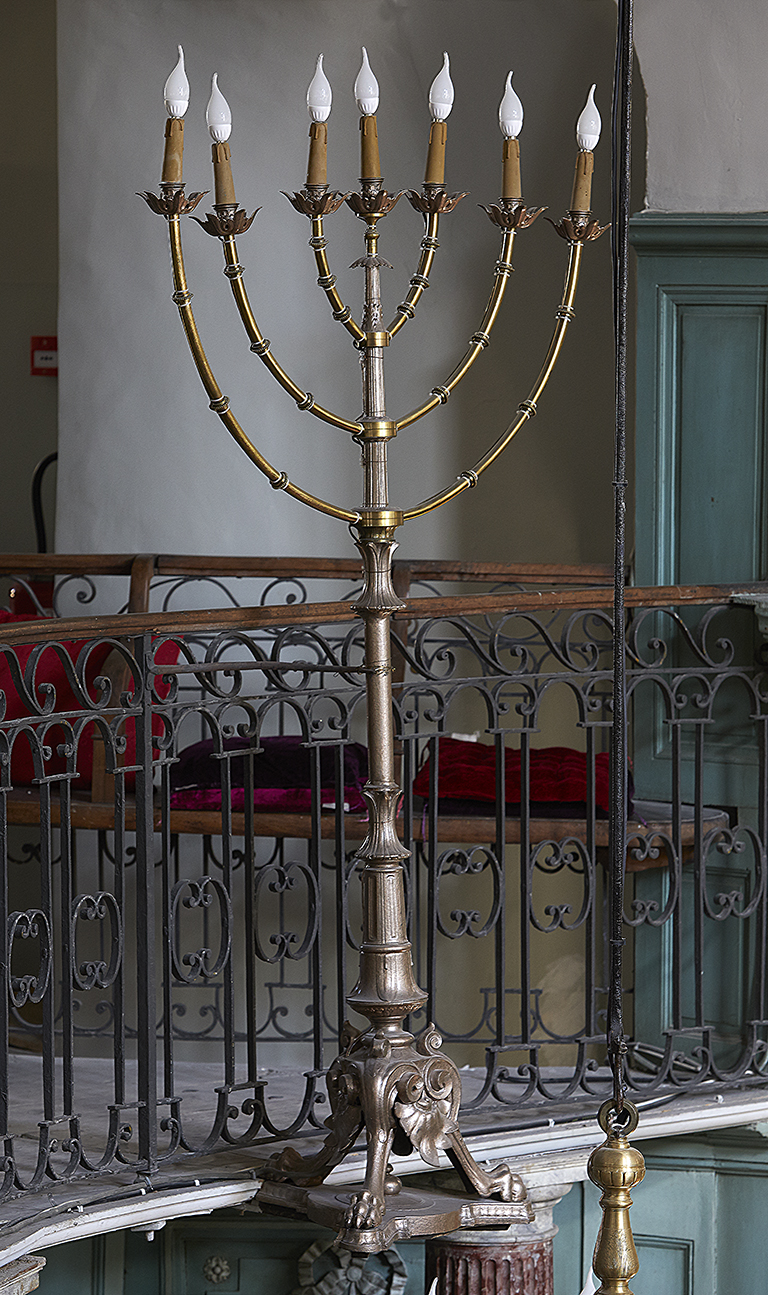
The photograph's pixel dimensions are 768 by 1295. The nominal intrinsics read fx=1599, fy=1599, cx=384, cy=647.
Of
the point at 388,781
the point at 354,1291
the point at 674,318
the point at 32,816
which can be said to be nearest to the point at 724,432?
the point at 674,318

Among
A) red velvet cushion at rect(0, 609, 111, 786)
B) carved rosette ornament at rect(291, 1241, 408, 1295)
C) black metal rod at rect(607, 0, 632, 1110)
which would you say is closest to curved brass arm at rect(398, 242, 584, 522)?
black metal rod at rect(607, 0, 632, 1110)

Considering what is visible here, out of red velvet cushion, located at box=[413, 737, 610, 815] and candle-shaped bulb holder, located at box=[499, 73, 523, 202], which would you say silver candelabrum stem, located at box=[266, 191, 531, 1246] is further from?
red velvet cushion, located at box=[413, 737, 610, 815]

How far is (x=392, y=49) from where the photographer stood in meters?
5.45

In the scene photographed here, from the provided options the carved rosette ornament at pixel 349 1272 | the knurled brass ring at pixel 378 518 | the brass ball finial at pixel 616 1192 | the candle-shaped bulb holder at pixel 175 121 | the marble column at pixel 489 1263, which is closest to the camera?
the brass ball finial at pixel 616 1192

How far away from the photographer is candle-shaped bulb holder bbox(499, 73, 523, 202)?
99.9 inches

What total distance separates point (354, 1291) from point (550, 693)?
2.28 m

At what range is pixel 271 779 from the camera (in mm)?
4312

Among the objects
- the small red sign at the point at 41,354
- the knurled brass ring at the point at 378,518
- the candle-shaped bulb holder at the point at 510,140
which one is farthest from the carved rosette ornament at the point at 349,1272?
the small red sign at the point at 41,354

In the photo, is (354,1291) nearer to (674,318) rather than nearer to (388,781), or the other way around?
(388,781)

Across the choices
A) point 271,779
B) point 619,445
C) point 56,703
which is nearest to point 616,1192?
point 619,445

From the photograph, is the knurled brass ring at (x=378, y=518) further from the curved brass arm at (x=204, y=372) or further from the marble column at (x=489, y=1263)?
the marble column at (x=489, y=1263)

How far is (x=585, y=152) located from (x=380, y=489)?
65cm

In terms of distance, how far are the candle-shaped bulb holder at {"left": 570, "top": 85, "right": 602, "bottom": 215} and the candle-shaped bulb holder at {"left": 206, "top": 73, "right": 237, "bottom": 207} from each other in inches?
22.0

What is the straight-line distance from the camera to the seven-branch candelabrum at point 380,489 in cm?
252
